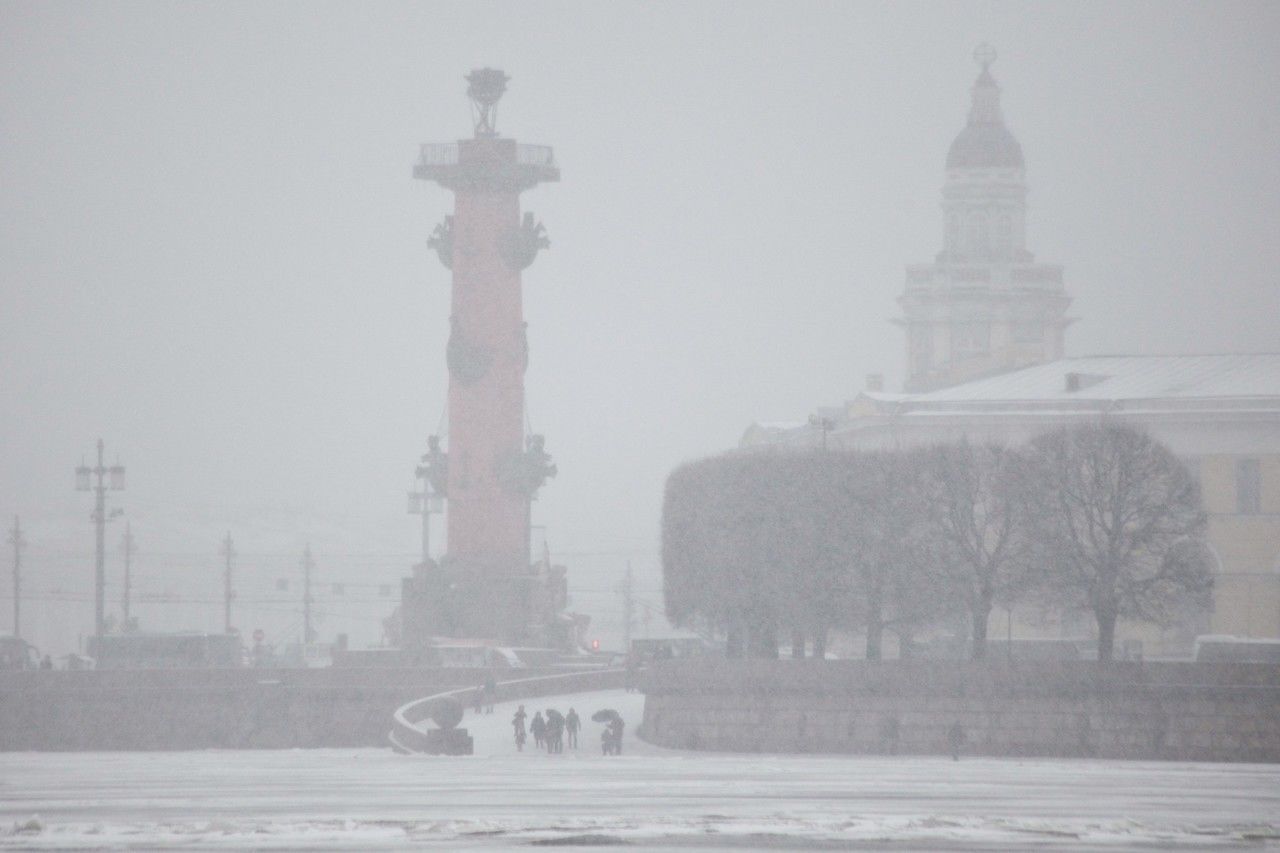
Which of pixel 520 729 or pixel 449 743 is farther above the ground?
pixel 520 729

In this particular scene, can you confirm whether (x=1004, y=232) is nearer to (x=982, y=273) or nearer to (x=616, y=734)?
(x=982, y=273)

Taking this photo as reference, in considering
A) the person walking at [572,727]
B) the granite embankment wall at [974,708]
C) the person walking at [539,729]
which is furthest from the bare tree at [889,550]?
the person walking at [539,729]

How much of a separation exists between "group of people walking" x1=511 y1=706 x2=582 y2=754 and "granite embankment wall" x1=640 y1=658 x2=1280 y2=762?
7.31 ft

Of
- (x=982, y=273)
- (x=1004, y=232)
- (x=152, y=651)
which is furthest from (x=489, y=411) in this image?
(x=1004, y=232)

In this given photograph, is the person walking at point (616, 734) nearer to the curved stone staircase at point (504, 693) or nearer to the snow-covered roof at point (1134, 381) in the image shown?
the curved stone staircase at point (504, 693)

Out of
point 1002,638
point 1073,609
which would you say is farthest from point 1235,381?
point 1073,609

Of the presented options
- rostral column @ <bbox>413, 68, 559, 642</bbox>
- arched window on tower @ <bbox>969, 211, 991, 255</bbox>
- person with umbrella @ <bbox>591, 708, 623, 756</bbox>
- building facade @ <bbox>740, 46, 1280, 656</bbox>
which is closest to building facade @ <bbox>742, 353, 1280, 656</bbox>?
building facade @ <bbox>740, 46, 1280, 656</bbox>

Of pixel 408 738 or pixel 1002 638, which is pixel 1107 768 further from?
pixel 1002 638

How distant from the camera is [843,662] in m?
56.7

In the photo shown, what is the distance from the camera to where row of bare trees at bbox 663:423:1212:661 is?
61312mm

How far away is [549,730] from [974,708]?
8897 millimetres

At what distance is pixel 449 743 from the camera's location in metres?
52.5

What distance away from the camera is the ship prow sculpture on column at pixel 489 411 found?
248ft

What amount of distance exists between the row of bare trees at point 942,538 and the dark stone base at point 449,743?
1184 cm
